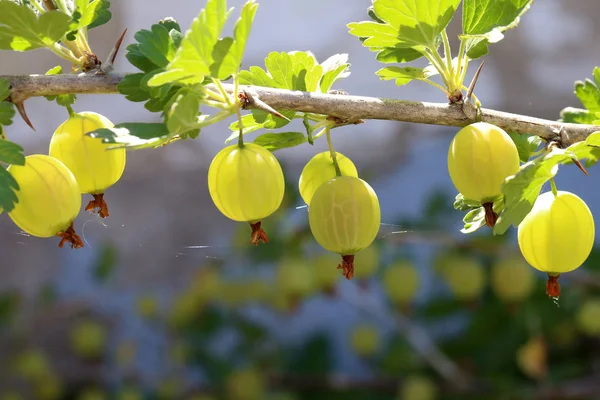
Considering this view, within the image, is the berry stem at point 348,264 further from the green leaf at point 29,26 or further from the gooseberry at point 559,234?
the green leaf at point 29,26

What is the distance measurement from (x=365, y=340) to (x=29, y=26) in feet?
3.55

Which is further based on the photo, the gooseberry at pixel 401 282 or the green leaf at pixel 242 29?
the gooseberry at pixel 401 282

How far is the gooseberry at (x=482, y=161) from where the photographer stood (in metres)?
0.35

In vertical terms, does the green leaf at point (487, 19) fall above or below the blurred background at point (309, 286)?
above

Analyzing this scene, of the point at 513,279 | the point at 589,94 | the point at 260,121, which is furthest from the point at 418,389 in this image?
the point at 260,121

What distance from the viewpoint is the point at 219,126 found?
5.09ft

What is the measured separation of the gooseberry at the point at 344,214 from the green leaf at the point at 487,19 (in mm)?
105

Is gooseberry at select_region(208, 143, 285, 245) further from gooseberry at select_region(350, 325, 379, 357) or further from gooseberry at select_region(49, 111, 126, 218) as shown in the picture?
gooseberry at select_region(350, 325, 379, 357)

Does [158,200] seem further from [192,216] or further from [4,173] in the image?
[4,173]

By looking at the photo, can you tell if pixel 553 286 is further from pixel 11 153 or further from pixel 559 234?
pixel 11 153

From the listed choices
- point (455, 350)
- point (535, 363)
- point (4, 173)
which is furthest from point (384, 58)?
point (455, 350)

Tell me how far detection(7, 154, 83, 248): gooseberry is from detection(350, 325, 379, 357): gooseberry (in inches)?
41.2

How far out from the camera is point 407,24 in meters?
0.39

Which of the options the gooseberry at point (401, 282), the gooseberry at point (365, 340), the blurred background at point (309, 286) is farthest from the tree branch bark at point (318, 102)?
the gooseberry at point (365, 340)
